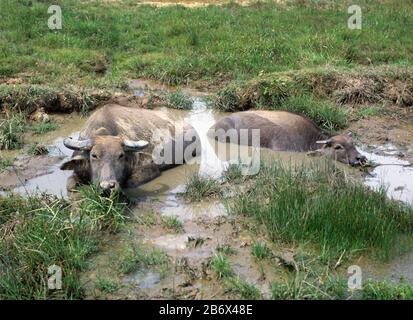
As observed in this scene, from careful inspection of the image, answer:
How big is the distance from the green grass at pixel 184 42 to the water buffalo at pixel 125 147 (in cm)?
248

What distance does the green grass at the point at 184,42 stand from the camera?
1146cm

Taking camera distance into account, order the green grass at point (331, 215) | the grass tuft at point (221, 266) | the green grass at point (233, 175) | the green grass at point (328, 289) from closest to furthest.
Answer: the green grass at point (328, 289) → the grass tuft at point (221, 266) → the green grass at point (331, 215) → the green grass at point (233, 175)

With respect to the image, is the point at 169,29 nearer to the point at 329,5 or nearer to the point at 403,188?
the point at 329,5

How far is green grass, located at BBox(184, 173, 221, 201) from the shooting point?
22.1 feet

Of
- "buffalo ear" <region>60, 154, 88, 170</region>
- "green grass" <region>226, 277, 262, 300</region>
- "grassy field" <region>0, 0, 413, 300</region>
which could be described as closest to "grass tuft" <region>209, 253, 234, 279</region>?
"grassy field" <region>0, 0, 413, 300</region>

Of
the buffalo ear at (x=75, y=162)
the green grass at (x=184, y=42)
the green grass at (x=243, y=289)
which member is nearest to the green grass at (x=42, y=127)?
the green grass at (x=184, y=42)

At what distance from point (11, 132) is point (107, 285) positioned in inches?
170

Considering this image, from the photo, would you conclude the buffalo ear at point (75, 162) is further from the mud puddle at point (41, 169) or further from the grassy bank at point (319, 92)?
the grassy bank at point (319, 92)

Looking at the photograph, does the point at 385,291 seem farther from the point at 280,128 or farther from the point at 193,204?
the point at 280,128

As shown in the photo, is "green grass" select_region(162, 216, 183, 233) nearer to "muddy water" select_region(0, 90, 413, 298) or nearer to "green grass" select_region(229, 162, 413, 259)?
"muddy water" select_region(0, 90, 413, 298)

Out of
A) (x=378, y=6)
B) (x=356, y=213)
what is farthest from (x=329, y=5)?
(x=356, y=213)

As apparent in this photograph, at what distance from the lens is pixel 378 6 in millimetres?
17734

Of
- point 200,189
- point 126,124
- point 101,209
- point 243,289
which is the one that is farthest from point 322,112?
point 243,289
